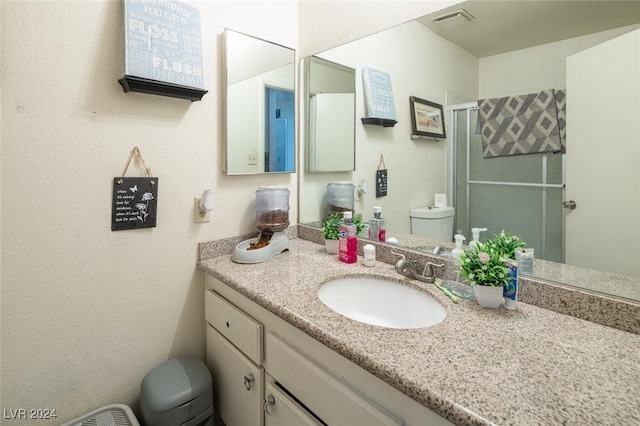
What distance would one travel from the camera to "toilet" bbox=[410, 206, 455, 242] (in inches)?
49.4

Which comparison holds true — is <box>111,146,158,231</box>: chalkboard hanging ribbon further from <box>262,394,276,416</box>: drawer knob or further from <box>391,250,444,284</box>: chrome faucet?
<box>391,250,444,284</box>: chrome faucet

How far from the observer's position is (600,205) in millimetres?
917

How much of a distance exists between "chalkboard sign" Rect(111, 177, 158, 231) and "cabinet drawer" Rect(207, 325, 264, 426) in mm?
539

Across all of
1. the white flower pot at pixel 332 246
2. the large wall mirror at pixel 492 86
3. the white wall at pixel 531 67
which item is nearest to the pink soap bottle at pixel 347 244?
the white flower pot at pixel 332 246

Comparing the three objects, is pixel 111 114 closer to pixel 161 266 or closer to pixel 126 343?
pixel 161 266

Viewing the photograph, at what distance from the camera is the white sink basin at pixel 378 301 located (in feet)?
3.63

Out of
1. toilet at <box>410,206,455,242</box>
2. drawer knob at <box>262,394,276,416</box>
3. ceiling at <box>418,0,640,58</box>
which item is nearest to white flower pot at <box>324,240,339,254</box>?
toilet at <box>410,206,455,242</box>

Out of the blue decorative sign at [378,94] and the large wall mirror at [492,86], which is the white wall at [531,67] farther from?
the blue decorative sign at [378,94]

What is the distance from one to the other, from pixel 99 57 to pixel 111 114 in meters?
0.20

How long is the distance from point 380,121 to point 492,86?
0.50 m

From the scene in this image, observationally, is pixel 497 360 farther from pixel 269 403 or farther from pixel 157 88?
pixel 157 88

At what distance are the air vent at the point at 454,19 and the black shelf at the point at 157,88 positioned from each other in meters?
0.94

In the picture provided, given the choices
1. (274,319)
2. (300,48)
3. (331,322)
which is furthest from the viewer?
(300,48)

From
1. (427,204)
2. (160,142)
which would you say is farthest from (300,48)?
(427,204)
